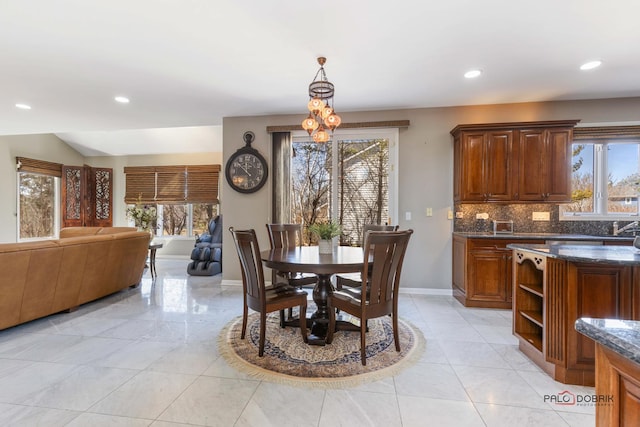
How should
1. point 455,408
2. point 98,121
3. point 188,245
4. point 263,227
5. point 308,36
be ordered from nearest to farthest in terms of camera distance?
1. point 455,408
2. point 308,36
3. point 263,227
4. point 98,121
5. point 188,245

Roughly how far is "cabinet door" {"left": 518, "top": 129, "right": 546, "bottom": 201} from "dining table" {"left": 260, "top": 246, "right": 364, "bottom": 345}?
7.78ft

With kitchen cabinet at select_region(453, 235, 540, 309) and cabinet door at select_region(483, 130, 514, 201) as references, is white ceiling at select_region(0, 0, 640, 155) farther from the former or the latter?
kitchen cabinet at select_region(453, 235, 540, 309)

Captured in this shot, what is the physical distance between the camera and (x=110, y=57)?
275 centimetres

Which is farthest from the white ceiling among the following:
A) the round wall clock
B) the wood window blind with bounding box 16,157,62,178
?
the wood window blind with bounding box 16,157,62,178

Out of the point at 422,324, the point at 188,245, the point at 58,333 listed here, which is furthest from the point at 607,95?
the point at 188,245

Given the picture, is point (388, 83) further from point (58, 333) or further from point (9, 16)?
point (58, 333)

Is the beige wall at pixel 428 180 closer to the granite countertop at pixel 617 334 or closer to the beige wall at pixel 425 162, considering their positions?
the beige wall at pixel 425 162

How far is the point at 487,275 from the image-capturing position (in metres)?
3.45

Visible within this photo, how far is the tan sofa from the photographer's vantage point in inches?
103

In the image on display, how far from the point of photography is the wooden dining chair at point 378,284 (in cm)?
207

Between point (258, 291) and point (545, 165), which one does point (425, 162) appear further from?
point (258, 291)

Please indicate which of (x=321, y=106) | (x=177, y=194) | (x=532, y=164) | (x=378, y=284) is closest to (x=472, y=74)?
(x=532, y=164)

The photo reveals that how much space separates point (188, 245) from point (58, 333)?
14.6 feet

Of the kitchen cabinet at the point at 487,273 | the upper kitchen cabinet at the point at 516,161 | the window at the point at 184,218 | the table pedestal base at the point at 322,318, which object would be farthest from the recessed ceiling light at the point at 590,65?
the window at the point at 184,218
